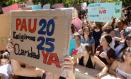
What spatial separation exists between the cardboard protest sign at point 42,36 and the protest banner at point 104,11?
5.79 meters

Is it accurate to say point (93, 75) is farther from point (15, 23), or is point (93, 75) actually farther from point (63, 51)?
point (63, 51)

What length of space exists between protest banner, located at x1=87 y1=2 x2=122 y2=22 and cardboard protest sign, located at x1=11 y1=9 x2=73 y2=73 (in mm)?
5793

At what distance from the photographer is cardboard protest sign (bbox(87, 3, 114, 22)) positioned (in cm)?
1038

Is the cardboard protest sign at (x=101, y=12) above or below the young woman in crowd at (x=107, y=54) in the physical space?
below

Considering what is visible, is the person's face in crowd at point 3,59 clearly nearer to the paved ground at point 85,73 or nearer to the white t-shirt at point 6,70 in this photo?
the white t-shirt at point 6,70

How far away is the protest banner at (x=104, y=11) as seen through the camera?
10023mm

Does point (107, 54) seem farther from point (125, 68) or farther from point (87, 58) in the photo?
point (125, 68)

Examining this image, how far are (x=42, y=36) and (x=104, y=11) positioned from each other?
6.87 metres

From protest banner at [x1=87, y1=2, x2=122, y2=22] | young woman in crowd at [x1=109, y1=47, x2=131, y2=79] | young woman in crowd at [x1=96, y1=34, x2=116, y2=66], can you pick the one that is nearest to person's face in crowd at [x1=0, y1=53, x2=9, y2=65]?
young woman in crowd at [x1=96, y1=34, x2=116, y2=66]

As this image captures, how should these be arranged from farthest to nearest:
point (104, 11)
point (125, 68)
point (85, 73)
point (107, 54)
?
1. point (104, 11)
2. point (107, 54)
3. point (85, 73)
4. point (125, 68)

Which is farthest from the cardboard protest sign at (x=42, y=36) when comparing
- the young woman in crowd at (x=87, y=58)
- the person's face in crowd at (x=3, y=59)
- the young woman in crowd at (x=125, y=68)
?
the person's face in crowd at (x=3, y=59)

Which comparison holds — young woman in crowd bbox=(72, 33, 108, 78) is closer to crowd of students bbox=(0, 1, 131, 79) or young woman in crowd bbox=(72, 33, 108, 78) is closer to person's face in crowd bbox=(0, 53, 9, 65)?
crowd of students bbox=(0, 1, 131, 79)

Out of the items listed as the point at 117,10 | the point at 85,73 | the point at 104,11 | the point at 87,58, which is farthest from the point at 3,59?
the point at 104,11

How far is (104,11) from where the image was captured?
10.7 meters
